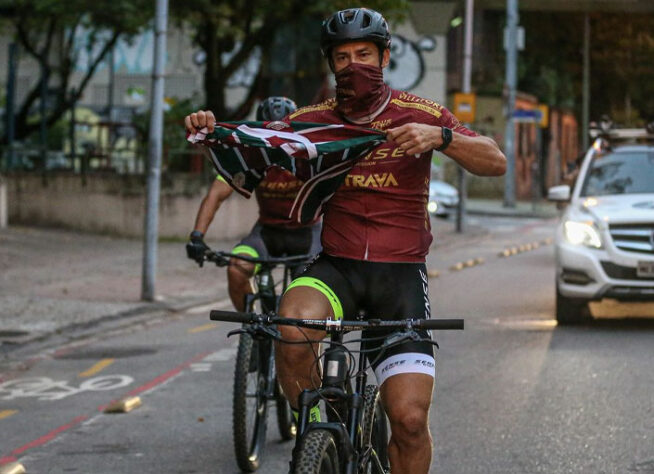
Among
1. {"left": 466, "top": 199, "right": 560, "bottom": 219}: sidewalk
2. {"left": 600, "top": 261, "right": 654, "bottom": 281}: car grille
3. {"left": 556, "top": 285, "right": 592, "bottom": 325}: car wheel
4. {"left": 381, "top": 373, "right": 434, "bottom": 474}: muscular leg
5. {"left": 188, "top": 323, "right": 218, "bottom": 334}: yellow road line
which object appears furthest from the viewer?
{"left": 466, "top": 199, "right": 560, "bottom": 219}: sidewalk

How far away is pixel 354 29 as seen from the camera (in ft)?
16.2

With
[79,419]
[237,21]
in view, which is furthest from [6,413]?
[237,21]

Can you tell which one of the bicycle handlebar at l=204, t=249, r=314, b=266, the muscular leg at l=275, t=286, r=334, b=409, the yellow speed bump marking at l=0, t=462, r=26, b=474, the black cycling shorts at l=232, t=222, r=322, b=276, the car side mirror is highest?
the car side mirror

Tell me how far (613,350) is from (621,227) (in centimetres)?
177

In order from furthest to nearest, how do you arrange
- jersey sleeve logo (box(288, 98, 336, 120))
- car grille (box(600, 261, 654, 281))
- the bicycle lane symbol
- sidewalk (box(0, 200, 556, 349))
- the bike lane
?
sidewalk (box(0, 200, 556, 349)), car grille (box(600, 261, 654, 281)), the bicycle lane symbol, the bike lane, jersey sleeve logo (box(288, 98, 336, 120))

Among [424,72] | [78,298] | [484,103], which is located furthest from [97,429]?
[484,103]

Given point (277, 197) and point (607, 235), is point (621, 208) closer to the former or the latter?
point (607, 235)

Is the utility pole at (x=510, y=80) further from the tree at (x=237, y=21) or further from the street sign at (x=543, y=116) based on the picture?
the tree at (x=237, y=21)

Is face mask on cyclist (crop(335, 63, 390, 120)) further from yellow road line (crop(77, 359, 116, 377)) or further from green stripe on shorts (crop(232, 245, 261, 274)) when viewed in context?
yellow road line (crop(77, 359, 116, 377))

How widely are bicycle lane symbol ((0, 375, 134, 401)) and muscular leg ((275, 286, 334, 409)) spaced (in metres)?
4.80

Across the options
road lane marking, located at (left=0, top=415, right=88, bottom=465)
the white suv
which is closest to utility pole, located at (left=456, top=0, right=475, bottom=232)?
the white suv

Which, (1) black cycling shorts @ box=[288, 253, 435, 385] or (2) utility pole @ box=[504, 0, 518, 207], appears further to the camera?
(2) utility pole @ box=[504, 0, 518, 207]

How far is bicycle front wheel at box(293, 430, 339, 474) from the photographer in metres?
4.35

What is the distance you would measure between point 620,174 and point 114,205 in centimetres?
1375
